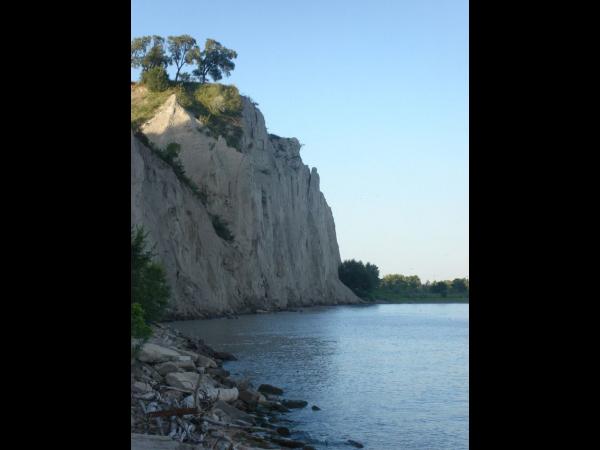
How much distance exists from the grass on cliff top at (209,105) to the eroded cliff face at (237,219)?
3.76 ft

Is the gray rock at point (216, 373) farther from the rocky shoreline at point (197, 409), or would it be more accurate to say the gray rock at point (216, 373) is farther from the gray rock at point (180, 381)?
the gray rock at point (180, 381)

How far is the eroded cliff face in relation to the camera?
147ft

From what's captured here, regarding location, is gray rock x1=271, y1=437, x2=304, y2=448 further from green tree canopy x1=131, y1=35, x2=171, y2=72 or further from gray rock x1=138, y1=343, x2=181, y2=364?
green tree canopy x1=131, y1=35, x2=171, y2=72

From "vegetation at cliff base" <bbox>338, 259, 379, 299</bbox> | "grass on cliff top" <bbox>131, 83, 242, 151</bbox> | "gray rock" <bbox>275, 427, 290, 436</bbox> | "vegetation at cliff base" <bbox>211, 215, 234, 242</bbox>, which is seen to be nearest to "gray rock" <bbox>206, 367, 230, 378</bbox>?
"gray rock" <bbox>275, 427, 290, 436</bbox>

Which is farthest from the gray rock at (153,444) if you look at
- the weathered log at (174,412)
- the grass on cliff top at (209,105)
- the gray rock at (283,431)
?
the grass on cliff top at (209,105)

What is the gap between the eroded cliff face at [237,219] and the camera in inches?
1764

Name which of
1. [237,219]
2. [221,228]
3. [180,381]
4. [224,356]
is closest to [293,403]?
[180,381]

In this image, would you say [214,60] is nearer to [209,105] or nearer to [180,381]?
[209,105]

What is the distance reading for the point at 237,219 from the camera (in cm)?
5709
